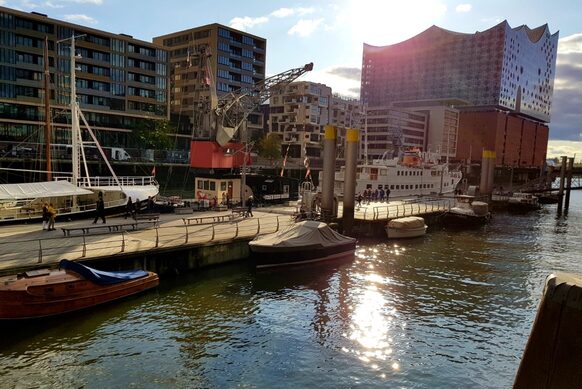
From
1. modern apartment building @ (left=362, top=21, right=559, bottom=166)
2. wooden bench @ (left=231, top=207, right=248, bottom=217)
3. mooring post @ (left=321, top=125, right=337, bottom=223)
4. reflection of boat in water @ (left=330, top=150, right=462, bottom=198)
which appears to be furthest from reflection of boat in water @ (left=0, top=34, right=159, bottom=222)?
modern apartment building @ (left=362, top=21, right=559, bottom=166)

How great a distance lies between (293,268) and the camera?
87.4 ft

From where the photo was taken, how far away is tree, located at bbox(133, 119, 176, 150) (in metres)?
86.8

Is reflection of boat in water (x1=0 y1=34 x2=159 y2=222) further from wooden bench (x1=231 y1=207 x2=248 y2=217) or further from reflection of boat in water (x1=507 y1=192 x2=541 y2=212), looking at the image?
reflection of boat in water (x1=507 y1=192 x2=541 y2=212)

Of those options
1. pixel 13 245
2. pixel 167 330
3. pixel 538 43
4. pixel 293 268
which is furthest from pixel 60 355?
pixel 538 43

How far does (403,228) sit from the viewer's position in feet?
125

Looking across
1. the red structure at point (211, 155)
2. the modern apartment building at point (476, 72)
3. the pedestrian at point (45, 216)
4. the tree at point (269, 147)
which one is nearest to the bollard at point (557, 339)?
the pedestrian at point (45, 216)

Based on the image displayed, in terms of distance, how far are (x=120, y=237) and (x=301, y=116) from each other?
98.9 m

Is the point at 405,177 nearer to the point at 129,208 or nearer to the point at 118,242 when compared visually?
the point at 129,208

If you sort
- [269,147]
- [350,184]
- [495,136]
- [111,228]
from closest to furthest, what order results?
[111,228]
[350,184]
[269,147]
[495,136]

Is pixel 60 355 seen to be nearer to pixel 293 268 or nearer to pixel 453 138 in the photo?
pixel 293 268

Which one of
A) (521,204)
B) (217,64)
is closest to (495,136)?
(521,204)

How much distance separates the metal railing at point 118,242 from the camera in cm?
1947

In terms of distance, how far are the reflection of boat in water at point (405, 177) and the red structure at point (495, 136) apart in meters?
72.1

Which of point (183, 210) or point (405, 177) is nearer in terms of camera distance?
point (183, 210)
